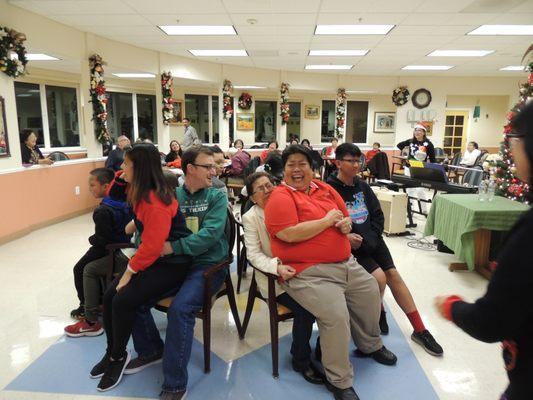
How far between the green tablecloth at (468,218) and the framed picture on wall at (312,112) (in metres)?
8.80

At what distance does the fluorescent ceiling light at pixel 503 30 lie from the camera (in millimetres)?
5566

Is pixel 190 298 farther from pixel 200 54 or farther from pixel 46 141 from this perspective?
pixel 46 141

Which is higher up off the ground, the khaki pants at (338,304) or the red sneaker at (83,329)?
the khaki pants at (338,304)

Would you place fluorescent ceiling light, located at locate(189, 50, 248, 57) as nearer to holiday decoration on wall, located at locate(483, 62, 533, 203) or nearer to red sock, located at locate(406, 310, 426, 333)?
holiday decoration on wall, located at locate(483, 62, 533, 203)

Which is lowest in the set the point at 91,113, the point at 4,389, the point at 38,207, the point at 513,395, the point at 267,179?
the point at 4,389

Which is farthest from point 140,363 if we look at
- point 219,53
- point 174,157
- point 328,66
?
point 328,66

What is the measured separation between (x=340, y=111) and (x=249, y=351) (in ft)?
30.5

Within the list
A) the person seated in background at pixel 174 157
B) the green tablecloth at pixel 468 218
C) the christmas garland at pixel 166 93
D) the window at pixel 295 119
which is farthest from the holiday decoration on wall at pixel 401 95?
the green tablecloth at pixel 468 218

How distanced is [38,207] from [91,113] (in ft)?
6.17

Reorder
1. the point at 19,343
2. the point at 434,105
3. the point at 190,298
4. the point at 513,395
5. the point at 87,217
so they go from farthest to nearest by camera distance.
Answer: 1. the point at 434,105
2. the point at 87,217
3. the point at 19,343
4. the point at 190,298
5. the point at 513,395

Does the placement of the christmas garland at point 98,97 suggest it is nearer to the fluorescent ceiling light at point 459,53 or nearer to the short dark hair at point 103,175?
the short dark hair at point 103,175

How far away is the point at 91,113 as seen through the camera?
615 centimetres

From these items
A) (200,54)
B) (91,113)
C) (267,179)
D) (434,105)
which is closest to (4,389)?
(267,179)

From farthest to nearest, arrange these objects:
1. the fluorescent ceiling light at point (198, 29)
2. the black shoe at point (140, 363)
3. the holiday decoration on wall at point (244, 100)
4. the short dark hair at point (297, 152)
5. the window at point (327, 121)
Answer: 1. the window at point (327, 121)
2. the holiday decoration on wall at point (244, 100)
3. the fluorescent ceiling light at point (198, 29)
4. the short dark hair at point (297, 152)
5. the black shoe at point (140, 363)
